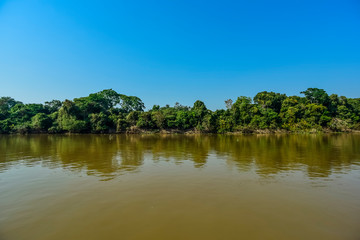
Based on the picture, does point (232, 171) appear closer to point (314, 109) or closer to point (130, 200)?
point (130, 200)

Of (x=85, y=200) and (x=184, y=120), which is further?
(x=184, y=120)

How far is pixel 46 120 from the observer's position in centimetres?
4722

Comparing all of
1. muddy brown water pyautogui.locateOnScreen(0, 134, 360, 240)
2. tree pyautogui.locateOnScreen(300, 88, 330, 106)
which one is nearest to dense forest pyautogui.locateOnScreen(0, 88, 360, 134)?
tree pyautogui.locateOnScreen(300, 88, 330, 106)

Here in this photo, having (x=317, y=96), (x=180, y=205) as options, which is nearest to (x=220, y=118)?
(x=317, y=96)

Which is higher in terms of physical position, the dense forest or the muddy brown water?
the dense forest

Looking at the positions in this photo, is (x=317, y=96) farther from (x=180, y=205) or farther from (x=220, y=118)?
(x=180, y=205)

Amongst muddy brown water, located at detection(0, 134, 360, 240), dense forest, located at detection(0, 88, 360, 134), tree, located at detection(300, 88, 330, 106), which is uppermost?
tree, located at detection(300, 88, 330, 106)

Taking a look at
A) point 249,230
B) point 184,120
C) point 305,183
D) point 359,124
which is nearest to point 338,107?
point 359,124

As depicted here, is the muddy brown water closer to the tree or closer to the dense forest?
the dense forest

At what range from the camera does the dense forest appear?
4491cm

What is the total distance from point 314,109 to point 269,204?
168ft

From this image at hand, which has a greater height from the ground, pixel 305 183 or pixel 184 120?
pixel 184 120

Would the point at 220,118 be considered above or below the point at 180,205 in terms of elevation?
above

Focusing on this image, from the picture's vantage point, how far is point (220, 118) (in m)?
48.7
